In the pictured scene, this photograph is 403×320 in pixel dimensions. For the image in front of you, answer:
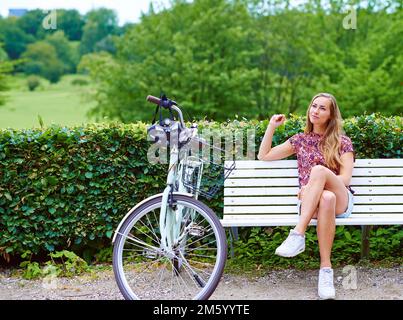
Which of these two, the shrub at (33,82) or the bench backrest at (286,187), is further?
the shrub at (33,82)

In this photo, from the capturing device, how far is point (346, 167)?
4.09m

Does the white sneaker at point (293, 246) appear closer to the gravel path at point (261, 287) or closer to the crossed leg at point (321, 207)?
the crossed leg at point (321, 207)

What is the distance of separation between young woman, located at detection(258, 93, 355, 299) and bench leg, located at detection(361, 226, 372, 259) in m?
0.40

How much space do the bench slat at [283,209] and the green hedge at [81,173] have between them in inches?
16.1

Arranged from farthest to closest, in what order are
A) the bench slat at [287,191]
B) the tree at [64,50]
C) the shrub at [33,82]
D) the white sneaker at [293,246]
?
the shrub at [33,82]
the tree at [64,50]
the bench slat at [287,191]
the white sneaker at [293,246]

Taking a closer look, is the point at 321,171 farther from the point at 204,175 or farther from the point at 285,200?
the point at 204,175

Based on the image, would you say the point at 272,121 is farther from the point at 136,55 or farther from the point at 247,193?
the point at 136,55

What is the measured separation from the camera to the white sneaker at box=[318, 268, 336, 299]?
381 centimetres

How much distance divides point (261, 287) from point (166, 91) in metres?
14.5

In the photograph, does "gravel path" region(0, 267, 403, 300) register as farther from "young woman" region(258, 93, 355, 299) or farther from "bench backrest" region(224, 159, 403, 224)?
"bench backrest" region(224, 159, 403, 224)

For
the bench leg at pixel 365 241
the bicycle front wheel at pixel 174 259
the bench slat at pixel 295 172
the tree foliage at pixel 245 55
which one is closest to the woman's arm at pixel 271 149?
the bench slat at pixel 295 172

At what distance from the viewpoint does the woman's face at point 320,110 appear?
4.13 meters

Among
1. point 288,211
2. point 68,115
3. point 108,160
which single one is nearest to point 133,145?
point 108,160

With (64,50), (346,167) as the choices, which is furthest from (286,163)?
(64,50)
